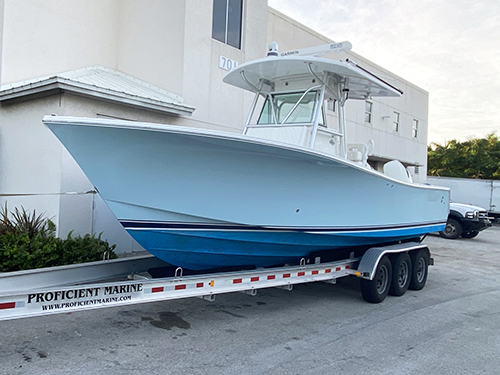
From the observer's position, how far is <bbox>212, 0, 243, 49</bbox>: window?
30.5ft

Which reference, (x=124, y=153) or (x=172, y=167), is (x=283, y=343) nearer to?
(x=172, y=167)

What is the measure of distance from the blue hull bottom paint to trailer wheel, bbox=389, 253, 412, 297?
0.75 metres

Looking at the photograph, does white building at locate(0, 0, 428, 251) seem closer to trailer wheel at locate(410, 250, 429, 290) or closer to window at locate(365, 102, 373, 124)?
trailer wheel at locate(410, 250, 429, 290)

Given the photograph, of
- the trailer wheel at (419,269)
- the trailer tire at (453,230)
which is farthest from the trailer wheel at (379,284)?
the trailer tire at (453,230)

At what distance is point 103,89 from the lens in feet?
21.8

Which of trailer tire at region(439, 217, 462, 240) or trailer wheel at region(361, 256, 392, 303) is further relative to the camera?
trailer tire at region(439, 217, 462, 240)

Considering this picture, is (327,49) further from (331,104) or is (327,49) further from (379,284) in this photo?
(379,284)

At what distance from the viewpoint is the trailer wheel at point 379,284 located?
19.5 ft

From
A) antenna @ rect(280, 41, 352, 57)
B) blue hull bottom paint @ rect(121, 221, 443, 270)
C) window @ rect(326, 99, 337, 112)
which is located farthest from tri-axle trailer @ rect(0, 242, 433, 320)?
antenna @ rect(280, 41, 352, 57)

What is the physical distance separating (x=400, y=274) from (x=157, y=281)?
12.9 ft

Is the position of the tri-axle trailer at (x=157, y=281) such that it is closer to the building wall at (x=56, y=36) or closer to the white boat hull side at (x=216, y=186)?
the white boat hull side at (x=216, y=186)

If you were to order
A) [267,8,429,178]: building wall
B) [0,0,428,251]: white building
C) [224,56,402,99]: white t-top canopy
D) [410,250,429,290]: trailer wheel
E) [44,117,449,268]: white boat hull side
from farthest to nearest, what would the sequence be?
[267,8,429,178]: building wall
[410,250,429,290]: trailer wheel
[0,0,428,251]: white building
[224,56,402,99]: white t-top canopy
[44,117,449,268]: white boat hull side

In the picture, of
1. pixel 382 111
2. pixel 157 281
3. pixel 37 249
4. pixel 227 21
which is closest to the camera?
pixel 157 281

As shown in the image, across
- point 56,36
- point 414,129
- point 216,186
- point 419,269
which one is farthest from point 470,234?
point 56,36
